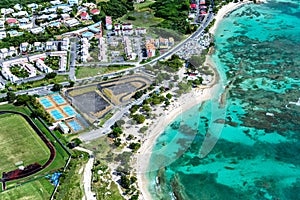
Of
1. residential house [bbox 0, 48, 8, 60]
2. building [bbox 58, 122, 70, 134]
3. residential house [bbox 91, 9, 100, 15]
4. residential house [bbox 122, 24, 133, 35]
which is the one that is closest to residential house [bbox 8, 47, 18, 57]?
residential house [bbox 0, 48, 8, 60]

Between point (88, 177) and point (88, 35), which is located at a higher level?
point (88, 35)

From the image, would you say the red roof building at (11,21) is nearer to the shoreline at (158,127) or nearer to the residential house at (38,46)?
the residential house at (38,46)

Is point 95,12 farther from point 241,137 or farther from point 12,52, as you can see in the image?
point 241,137

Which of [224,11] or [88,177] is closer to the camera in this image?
[88,177]

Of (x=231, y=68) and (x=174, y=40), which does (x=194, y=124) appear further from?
(x=174, y=40)

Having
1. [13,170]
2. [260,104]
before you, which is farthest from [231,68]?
[13,170]

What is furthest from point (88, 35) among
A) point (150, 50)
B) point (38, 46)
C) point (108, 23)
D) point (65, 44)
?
point (150, 50)

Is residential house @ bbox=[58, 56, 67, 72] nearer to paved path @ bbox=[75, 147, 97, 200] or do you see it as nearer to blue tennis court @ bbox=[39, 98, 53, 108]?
blue tennis court @ bbox=[39, 98, 53, 108]
